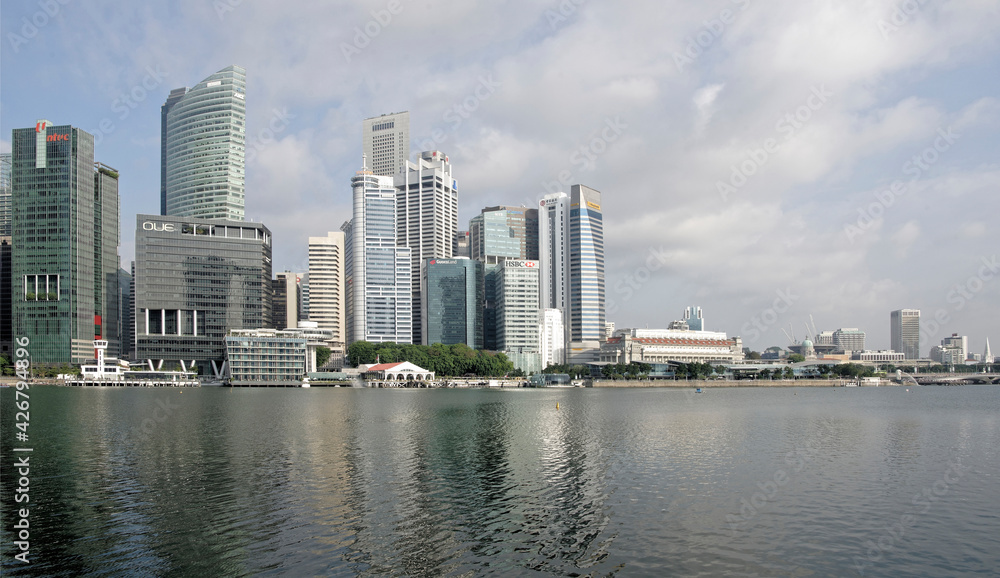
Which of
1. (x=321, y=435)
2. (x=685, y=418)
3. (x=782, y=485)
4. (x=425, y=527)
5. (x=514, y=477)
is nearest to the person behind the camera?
(x=425, y=527)

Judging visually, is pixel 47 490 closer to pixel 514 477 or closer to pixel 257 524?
pixel 257 524

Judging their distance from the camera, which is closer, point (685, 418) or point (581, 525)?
point (581, 525)

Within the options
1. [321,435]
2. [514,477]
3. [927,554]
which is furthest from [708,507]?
[321,435]

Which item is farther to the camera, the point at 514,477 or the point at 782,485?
the point at 514,477

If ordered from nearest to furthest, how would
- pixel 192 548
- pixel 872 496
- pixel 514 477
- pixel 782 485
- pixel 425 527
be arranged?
pixel 192 548 → pixel 425 527 → pixel 872 496 → pixel 782 485 → pixel 514 477

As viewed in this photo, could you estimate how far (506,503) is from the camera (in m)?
35.1

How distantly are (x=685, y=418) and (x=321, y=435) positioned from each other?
46.7m

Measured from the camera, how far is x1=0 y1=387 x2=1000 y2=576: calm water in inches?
1019

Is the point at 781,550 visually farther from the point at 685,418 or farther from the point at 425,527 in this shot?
the point at 685,418

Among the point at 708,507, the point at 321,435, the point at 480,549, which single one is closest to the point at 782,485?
the point at 708,507

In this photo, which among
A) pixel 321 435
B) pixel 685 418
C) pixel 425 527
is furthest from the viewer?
pixel 685 418

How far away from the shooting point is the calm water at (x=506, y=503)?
84.9 ft

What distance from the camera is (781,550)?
2759cm

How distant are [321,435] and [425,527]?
119 feet
